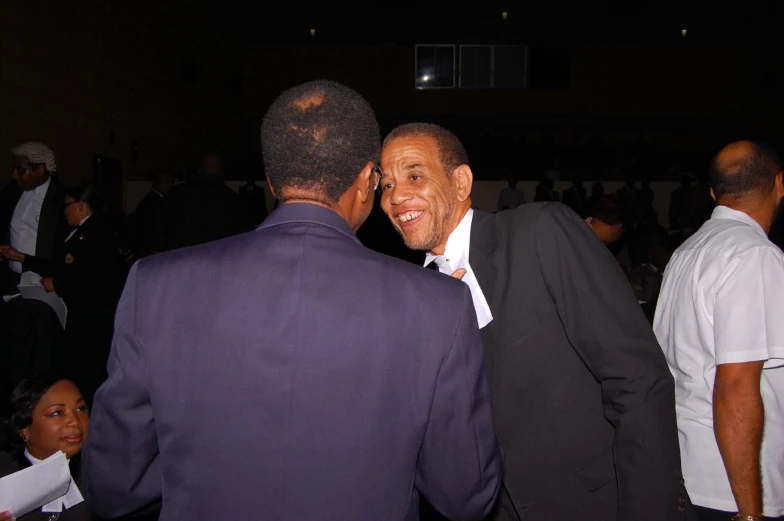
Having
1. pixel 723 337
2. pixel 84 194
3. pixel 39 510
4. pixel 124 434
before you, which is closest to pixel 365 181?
pixel 124 434

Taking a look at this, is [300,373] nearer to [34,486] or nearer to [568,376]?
[568,376]

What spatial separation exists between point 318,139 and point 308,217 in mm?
136

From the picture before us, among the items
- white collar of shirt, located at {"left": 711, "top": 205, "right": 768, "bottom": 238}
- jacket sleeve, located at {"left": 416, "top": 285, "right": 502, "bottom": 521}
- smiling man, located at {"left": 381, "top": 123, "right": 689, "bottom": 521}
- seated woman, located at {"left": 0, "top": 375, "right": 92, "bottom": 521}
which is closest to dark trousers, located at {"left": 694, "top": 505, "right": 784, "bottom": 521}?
smiling man, located at {"left": 381, "top": 123, "right": 689, "bottom": 521}

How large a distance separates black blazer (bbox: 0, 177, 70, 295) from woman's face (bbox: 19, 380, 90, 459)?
82.0 inches

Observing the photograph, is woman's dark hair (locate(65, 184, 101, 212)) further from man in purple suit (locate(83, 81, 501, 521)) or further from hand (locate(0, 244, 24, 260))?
man in purple suit (locate(83, 81, 501, 521))

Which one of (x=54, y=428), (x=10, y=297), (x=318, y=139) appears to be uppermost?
(x=318, y=139)

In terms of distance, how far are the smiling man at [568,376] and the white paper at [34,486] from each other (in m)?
1.46

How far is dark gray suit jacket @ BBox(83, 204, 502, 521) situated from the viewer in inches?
44.2

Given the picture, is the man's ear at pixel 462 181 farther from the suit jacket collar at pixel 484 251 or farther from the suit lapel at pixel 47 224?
the suit lapel at pixel 47 224

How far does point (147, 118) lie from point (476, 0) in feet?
23.7

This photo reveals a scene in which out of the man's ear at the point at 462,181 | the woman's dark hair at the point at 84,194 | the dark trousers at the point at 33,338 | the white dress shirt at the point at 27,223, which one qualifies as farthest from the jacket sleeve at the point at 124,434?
the white dress shirt at the point at 27,223

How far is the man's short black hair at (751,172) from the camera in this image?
209 cm

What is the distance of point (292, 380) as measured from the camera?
112 cm

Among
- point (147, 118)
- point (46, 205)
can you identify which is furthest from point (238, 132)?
point (46, 205)
